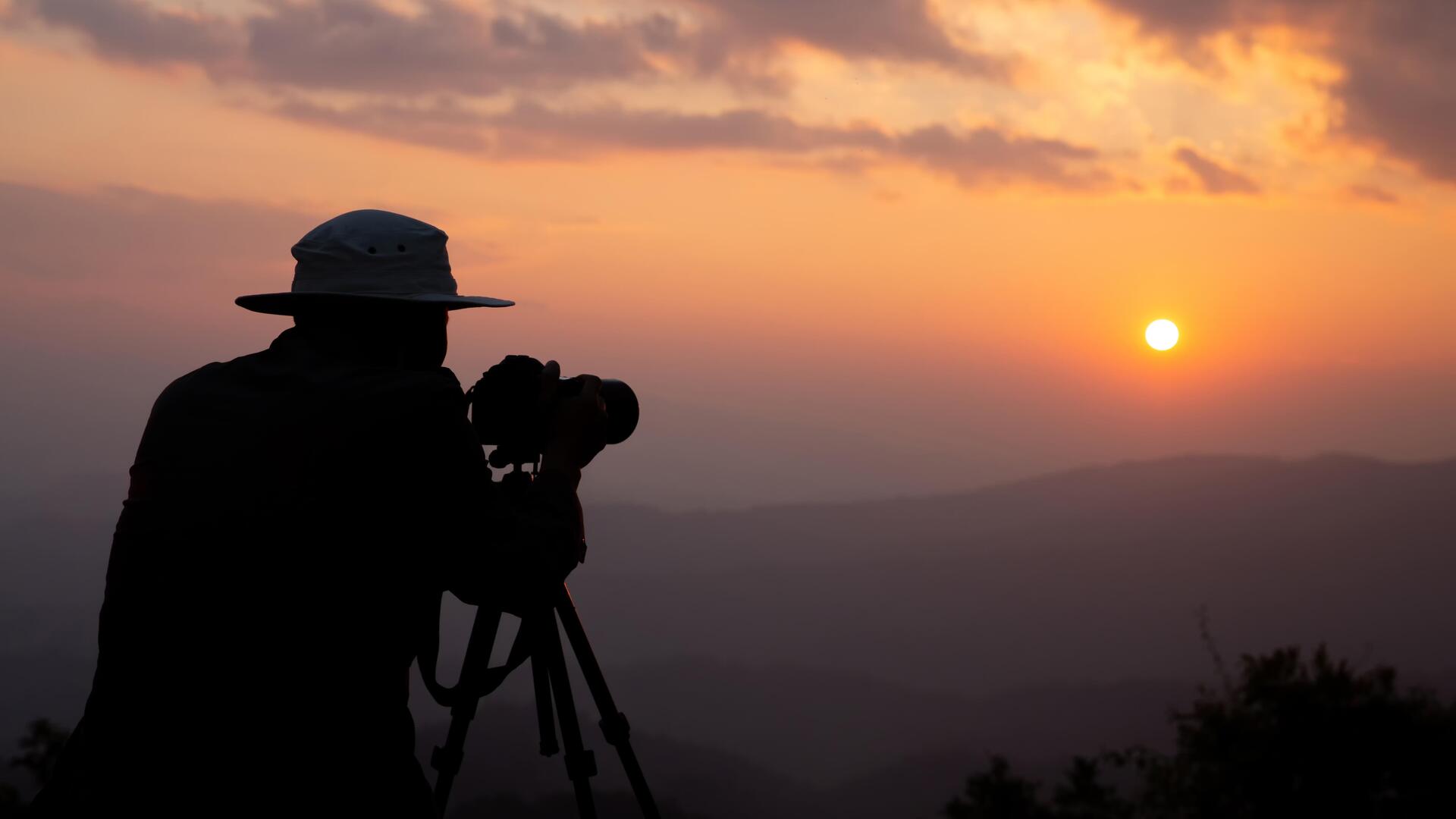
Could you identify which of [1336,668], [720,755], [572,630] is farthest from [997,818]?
[720,755]

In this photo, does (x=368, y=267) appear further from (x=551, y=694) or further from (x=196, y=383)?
(x=551, y=694)

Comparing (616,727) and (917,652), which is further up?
(616,727)

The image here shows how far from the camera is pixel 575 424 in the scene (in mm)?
3152

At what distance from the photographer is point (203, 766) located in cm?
236

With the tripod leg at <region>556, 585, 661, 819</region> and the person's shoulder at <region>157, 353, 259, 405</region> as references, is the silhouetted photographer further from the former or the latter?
the tripod leg at <region>556, 585, 661, 819</region>

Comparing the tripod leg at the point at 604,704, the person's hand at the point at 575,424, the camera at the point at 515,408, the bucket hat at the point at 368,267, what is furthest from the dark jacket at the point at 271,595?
the tripod leg at the point at 604,704

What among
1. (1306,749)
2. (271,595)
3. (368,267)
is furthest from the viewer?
(1306,749)

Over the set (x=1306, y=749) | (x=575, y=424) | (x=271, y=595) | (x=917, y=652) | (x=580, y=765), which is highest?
(x=575, y=424)

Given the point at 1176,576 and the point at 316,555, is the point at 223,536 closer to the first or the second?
the point at 316,555

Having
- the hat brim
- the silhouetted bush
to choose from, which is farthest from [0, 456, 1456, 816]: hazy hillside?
the hat brim

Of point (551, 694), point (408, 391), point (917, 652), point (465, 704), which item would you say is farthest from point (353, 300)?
point (917, 652)

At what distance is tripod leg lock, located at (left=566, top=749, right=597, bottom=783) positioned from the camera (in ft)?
11.2

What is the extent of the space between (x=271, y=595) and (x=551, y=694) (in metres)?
1.29

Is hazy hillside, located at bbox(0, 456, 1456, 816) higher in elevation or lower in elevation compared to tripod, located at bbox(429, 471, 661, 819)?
lower
